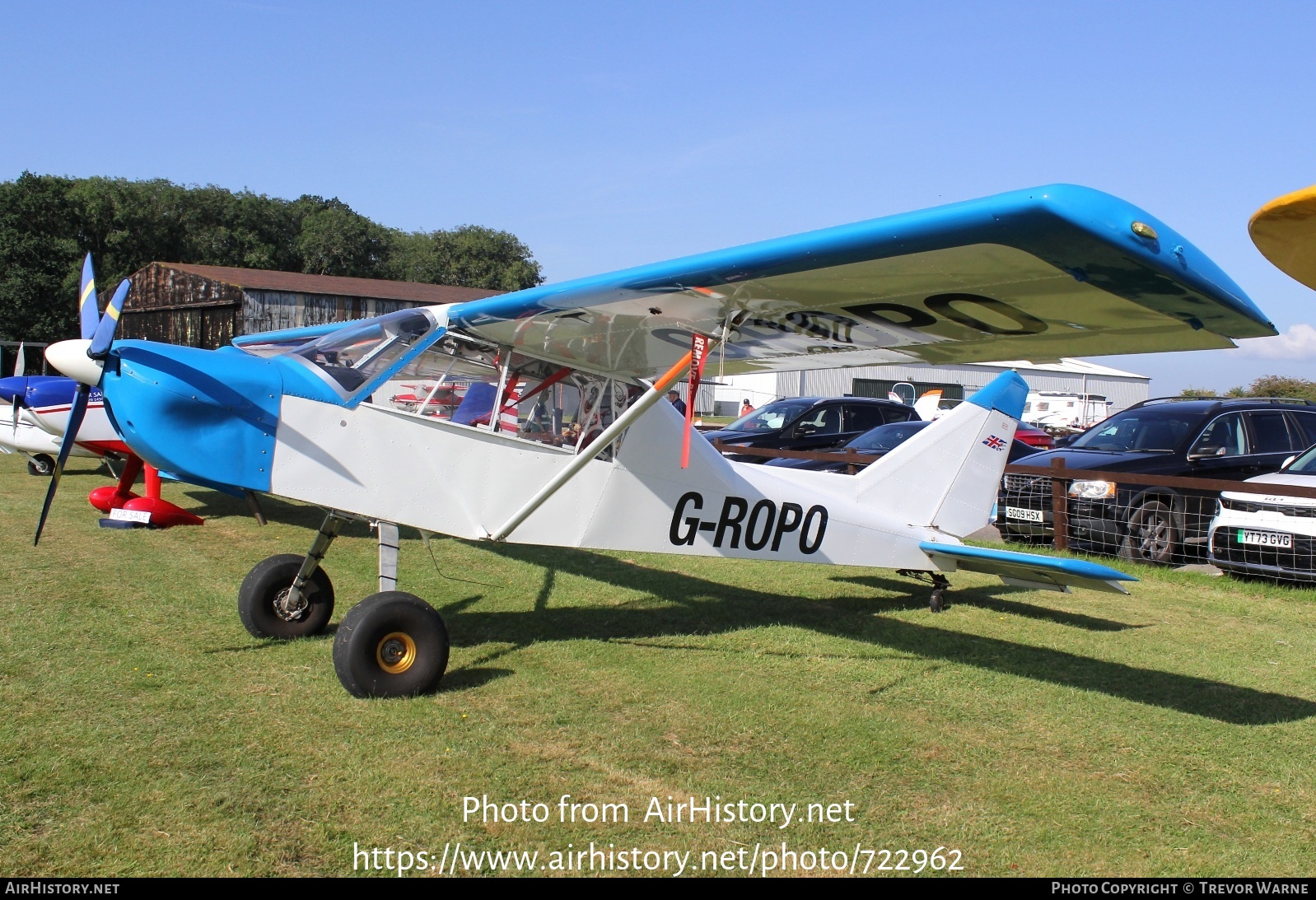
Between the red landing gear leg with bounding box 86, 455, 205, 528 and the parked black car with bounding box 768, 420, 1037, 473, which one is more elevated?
the parked black car with bounding box 768, 420, 1037, 473

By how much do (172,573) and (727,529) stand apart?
4917 millimetres

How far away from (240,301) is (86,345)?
92.5 ft

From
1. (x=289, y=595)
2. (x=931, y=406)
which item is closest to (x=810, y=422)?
(x=931, y=406)

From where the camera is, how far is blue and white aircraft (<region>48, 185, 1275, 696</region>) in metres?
3.92

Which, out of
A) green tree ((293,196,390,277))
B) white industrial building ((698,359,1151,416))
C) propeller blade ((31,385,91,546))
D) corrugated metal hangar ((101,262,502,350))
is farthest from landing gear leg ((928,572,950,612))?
green tree ((293,196,390,277))

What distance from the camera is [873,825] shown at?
3.61m

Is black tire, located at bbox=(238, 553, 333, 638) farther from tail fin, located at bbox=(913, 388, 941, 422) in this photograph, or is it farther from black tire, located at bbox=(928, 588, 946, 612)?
tail fin, located at bbox=(913, 388, 941, 422)

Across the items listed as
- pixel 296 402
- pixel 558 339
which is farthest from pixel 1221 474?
pixel 296 402

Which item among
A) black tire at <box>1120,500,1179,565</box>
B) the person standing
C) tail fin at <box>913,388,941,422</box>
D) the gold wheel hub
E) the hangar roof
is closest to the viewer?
the gold wheel hub

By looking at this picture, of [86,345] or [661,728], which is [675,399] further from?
[661,728]

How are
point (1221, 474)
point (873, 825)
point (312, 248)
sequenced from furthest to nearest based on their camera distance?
point (312, 248) < point (1221, 474) < point (873, 825)

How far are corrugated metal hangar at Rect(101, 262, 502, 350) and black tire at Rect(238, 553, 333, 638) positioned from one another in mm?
23855

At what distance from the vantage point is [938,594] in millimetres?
7758

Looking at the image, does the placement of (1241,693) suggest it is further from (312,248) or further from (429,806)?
(312,248)
